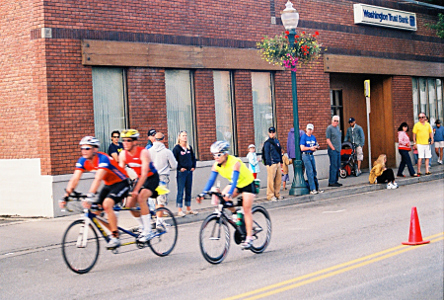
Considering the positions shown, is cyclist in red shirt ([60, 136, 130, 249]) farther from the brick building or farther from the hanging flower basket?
the hanging flower basket

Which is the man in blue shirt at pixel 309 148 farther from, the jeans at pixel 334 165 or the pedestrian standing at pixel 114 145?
the pedestrian standing at pixel 114 145

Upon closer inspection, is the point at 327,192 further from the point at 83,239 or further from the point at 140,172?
the point at 83,239

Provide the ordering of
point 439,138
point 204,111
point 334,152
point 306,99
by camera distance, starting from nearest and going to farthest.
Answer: point 204,111 < point 334,152 < point 306,99 < point 439,138

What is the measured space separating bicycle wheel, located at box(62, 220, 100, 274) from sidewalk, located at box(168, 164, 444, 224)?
509 cm

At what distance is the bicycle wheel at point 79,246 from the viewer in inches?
346

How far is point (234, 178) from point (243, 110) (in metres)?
11.0

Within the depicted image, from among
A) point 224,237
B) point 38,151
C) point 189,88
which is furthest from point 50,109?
point 224,237

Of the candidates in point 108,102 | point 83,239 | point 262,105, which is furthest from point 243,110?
point 83,239

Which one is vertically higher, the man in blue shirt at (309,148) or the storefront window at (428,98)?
the storefront window at (428,98)

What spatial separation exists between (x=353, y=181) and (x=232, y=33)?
644cm

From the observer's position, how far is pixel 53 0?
49.9ft

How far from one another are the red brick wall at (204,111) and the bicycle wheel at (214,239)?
948cm

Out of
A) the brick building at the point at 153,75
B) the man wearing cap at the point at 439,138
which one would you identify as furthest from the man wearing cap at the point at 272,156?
the man wearing cap at the point at 439,138

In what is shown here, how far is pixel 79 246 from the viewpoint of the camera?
880 cm
